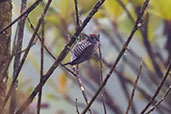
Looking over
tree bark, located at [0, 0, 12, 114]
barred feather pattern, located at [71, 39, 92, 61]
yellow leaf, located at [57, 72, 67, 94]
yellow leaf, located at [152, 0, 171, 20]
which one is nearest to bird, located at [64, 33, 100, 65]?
barred feather pattern, located at [71, 39, 92, 61]

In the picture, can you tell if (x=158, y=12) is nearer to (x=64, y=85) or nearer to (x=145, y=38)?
(x=145, y=38)

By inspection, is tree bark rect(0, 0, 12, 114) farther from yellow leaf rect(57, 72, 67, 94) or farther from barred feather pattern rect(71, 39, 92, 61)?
yellow leaf rect(57, 72, 67, 94)

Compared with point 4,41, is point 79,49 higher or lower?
lower

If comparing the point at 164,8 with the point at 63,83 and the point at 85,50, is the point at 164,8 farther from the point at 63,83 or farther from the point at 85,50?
the point at 63,83

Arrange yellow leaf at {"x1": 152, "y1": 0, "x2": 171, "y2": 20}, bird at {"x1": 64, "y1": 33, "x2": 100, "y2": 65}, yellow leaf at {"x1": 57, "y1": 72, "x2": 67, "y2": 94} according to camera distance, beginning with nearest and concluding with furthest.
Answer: bird at {"x1": 64, "y1": 33, "x2": 100, "y2": 65} → yellow leaf at {"x1": 152, "y1": 0, "x2": 171, "y2": 20} → yellow leaf at {"x1": 57, "y1": 72, "x2": 67, "y2": 94}

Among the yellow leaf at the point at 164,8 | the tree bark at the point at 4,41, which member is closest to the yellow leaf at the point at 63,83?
the yellow leaf at the point at 164,8

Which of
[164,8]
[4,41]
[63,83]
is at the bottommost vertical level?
[164,8]

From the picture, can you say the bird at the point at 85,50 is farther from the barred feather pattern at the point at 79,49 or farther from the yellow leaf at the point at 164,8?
the yellow leaf at the point at 164,8

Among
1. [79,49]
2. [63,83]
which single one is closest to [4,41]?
[79,49]

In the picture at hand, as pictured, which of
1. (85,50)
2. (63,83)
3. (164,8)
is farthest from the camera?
(63,83)

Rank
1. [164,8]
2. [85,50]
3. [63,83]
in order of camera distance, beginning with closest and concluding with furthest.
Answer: [85,50], [164,8], [63,83]

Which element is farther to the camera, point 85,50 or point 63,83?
point 63,83

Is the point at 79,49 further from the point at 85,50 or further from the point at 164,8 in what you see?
the point at 164,8
